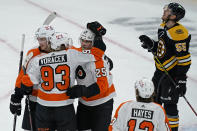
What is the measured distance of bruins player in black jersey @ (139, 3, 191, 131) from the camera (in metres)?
3.71

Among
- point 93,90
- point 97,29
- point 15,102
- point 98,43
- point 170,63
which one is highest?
point 97,29

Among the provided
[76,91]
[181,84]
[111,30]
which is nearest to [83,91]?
[76,91]

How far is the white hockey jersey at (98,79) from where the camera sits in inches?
123

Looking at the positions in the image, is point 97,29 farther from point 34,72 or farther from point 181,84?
point 181,84

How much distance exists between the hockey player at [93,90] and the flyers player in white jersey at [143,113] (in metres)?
0.50

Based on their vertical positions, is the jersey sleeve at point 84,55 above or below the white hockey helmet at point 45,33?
below

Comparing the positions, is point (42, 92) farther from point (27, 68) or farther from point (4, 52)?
point (4, 52)

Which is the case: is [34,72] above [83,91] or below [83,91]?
above

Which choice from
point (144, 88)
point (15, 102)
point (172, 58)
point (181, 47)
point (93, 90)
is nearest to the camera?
point (144, 88)

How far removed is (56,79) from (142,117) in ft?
2.47

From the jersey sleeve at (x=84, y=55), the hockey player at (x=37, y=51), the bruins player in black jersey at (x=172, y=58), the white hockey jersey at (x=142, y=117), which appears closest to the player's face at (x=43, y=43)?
the hockey player at (x=37, y=51)

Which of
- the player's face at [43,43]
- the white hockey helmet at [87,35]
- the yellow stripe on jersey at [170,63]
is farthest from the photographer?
the yellow stripe on jersey at [170,63]

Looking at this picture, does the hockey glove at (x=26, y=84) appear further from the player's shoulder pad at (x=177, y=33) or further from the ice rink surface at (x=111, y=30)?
the player's shoulder pad at (x=177, y=33)

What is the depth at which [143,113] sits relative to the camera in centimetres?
259
